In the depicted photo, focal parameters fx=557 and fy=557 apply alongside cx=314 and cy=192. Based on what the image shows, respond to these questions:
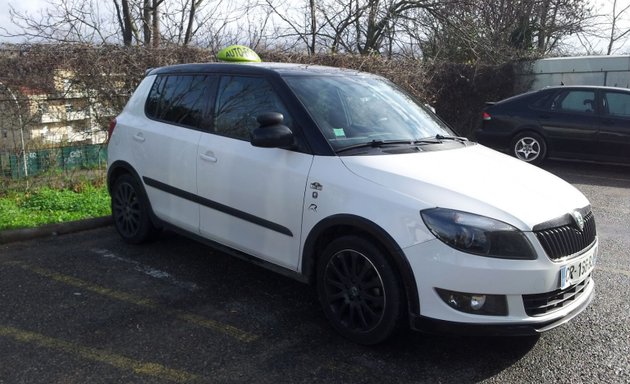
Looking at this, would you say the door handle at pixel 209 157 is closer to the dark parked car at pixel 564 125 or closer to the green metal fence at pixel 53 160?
the green metal fence at pixel 53 160

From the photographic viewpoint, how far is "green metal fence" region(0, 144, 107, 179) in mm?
7145

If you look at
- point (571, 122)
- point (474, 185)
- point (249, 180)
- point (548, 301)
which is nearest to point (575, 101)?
point (571, 122)

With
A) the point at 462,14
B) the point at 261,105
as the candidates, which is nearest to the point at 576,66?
the point at 462,14

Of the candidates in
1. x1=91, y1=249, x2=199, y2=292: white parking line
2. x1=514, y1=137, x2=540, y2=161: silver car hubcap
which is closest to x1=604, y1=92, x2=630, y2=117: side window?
x1=514, y1=137, x2=540, y2=161: silver car hubcap

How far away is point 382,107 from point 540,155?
6.88m

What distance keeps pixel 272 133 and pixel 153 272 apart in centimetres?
191

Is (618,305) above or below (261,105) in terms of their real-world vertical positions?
below

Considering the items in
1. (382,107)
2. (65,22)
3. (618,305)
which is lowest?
(618,305)

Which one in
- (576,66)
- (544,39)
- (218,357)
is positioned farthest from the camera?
(544,39)

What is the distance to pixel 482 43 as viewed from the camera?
16.2 meters

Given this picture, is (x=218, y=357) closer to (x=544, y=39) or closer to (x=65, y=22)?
(x=65, y=22)

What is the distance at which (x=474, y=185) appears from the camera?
130 inches

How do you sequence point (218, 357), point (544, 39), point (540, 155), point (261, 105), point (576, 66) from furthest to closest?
A: point (544, 39), point (576, 66), point (540, 155), point (261, 105), point (218, 357)

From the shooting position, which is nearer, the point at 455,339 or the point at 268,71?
the point at 455,339
